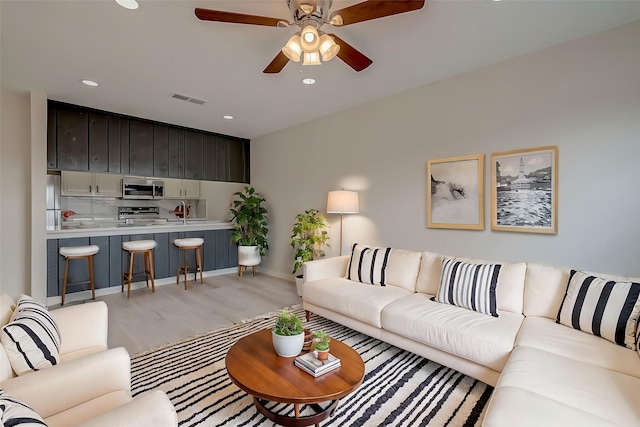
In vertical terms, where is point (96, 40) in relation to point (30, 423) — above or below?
above

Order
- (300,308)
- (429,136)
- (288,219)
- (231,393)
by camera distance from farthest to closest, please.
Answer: (288,219) < (300,308) < (429,136) < (231,393)

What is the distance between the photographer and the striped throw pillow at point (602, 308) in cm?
176

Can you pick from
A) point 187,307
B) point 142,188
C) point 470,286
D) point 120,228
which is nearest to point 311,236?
point 187,307

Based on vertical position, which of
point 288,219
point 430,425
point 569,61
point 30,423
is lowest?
point 430,425

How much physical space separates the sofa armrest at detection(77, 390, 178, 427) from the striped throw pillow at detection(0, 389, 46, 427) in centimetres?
13

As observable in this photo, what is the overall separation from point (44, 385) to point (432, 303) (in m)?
2.46

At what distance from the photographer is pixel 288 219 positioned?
5.06 metres

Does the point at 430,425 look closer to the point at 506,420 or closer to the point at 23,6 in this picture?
the point at 506,420

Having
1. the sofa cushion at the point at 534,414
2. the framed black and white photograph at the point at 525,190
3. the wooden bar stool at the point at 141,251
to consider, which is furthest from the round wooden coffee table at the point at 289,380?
the wooden bar stool at the point at 141,251

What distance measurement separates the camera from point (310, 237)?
423 cm

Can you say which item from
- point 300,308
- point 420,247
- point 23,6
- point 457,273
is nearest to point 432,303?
point 457,273

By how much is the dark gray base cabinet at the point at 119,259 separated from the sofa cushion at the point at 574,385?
4735mm

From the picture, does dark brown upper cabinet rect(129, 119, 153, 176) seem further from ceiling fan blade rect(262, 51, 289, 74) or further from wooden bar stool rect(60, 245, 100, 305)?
ceiling fan blade rect(262, 51, 289, 74)

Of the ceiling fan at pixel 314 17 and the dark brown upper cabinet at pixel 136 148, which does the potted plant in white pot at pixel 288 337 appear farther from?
the dark brown upper cabinet at pixel 136 148
